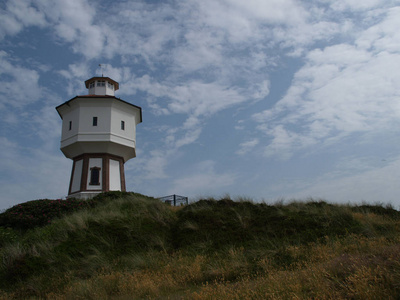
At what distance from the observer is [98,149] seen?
29.5 metres

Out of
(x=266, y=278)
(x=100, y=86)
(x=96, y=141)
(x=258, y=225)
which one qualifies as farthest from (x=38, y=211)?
(x=100, y=86)

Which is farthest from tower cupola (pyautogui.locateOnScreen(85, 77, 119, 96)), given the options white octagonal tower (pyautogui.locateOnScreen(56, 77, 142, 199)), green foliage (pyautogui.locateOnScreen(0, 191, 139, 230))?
green foliage (pyautogui.locateOnScreen(0, 191, 139, 230))

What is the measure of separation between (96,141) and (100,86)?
837cm

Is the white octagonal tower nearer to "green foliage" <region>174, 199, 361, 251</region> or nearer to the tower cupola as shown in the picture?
the tower cupola

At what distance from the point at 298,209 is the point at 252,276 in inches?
297

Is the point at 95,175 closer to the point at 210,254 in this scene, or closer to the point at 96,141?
the point at 96,141

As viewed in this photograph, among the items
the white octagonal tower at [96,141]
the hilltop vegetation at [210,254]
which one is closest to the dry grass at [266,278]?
the hilltop vegetation at [210,254]

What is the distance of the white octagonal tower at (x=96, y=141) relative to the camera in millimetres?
28891

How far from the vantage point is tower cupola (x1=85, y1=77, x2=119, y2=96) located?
1336 inches

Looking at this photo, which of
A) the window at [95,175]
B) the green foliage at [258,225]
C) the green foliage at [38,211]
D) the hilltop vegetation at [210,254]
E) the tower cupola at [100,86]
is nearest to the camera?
the hilltop vegetation at [210,254]

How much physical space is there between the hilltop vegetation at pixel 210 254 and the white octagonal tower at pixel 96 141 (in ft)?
38.0

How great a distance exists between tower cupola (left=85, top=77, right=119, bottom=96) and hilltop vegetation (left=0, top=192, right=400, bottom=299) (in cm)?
1978

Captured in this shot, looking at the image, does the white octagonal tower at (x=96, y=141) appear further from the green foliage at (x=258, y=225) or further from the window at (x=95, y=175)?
the green foliage at (x=258, y=225)

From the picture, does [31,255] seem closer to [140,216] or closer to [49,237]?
[49,237]
